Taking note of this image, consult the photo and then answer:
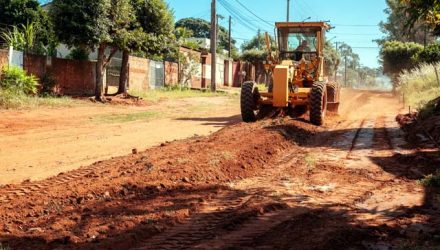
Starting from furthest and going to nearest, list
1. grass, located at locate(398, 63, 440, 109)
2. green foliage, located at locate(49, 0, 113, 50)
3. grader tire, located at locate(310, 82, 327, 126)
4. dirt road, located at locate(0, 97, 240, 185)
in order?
grass, located at locate(398, 63, 440, 109)
green foliage, located at locate(49, 0, 113, 50)
grader tire, located at locate(310, 82, 327, 126)
dirt road, located at locate(0, 97, 240, 185)

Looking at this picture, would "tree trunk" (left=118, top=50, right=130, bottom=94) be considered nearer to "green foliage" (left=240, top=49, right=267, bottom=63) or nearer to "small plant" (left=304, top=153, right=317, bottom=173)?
"small plant" (left=304, top=153, right=317, bottom=173)

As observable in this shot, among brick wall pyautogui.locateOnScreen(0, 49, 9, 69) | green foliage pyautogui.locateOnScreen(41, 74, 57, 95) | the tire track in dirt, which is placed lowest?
the tire track in dirt

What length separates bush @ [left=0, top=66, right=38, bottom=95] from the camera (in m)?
19.6

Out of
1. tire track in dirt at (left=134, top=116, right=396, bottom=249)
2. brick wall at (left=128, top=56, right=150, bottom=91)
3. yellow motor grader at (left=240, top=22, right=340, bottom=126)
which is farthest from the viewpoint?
brick wall at (left=128, top=56, right=150, bottom=91)

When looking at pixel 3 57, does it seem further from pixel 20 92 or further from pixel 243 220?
pixel 243 220

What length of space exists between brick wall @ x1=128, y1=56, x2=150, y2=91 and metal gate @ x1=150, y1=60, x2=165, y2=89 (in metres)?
0.71

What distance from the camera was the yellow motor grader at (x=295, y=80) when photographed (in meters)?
15.1

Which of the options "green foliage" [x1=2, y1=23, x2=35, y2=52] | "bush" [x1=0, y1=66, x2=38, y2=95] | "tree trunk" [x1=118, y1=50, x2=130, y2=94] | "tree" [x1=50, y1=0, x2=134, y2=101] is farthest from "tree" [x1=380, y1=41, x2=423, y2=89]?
"bush" [x1=0, y1=66, x2=38, y2=95]

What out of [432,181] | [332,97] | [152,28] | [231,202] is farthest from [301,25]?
[231,202]

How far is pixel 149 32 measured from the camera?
25.7 m

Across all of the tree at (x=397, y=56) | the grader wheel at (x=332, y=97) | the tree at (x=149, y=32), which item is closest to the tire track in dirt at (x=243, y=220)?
the grader wheel at (x=332, y=97)

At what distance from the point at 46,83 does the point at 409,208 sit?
746 inches

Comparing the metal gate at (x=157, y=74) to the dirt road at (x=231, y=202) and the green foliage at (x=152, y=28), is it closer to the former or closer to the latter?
the green foliage at (x=152, y=28)

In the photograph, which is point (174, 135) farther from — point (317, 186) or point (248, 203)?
point (248, 203)
